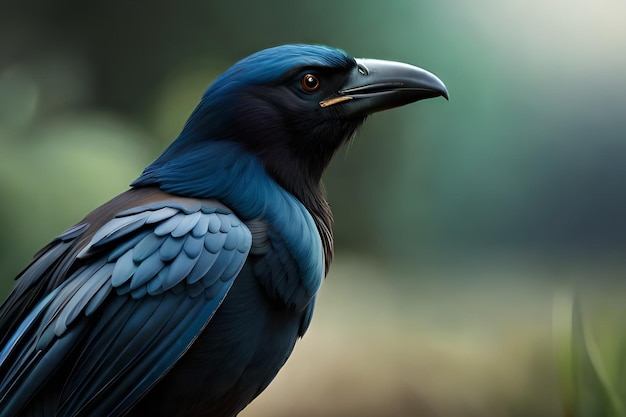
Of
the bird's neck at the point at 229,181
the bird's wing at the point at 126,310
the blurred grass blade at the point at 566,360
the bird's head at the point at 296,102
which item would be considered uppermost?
the bird's head at the point at 296,102

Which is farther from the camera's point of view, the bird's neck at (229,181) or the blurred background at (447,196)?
the blurred background at (447,196)

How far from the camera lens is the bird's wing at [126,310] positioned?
1.64 meters

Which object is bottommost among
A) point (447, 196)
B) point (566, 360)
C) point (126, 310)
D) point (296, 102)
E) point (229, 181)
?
point (566, 360)

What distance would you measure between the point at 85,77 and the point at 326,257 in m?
4.51

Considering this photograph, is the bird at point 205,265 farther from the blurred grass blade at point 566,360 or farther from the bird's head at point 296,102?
the blurred grass blade at point 566,360

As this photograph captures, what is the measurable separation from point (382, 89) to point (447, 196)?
10.1 feet

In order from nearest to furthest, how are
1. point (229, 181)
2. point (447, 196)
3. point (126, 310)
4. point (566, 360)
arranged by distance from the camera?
point (126, 310)
point (229, 181)
point (566, 360)
point (447, 196)

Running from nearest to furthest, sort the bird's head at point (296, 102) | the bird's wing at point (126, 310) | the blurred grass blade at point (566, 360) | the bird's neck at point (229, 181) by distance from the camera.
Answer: the bird's wing at point (126, 310) → the bird's neck at point (229, 181) → the bird's head at point (296, 102) → the blurred grass blade at point (566, 360)

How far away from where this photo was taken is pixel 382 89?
2035 millimetres

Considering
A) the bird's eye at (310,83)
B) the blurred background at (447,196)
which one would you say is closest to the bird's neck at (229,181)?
the bird's eye at (310,83)

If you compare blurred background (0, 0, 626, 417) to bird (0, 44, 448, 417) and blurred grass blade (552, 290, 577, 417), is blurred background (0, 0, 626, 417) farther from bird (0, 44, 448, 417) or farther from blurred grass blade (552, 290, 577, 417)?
bird (0, 44, 448, 417)

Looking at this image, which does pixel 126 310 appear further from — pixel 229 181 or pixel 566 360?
pixel 566 360

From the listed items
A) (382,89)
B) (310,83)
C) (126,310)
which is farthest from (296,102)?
(126,310)

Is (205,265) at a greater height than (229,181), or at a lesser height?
lesser
